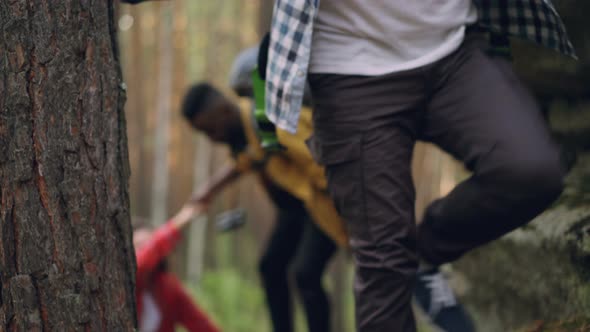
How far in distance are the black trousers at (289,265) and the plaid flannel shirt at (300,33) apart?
1622 mm

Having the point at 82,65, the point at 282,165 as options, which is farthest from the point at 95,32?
A: the point at 282,165

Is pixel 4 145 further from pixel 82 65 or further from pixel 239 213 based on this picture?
pixel 239 213

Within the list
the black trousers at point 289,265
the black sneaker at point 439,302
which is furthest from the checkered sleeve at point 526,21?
the black trousers at point 289,265

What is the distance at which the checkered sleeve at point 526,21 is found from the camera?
175 centimetres

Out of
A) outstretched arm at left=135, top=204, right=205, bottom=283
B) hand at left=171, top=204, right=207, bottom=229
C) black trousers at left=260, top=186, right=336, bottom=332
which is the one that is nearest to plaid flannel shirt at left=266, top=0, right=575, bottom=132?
black trousers at left=260, top=186, right=336, bottom=332

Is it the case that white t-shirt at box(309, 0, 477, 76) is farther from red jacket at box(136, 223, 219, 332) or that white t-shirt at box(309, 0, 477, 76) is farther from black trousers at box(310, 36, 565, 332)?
red jacket at box(136, 223, 219, 332)

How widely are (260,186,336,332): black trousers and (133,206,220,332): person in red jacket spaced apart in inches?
13.3

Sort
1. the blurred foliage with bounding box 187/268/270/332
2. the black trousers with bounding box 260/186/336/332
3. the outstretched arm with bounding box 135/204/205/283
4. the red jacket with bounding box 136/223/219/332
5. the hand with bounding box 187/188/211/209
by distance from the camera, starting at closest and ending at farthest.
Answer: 1. the black trousers with bounding box 260/186/336/332
2. the outstretched arm with bounding box 135/204/205/283
3. the red jacket with bounding box 136/223/219/332
4. the hand with bounding box 187/188/211/209
5. the blurred foliage with bounding box 187/268/270/332

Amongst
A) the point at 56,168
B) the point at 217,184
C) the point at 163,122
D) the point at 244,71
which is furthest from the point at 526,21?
the point at 163,122

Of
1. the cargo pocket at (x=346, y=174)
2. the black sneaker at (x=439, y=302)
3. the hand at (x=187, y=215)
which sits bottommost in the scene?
the hand at (x=187, y=215)

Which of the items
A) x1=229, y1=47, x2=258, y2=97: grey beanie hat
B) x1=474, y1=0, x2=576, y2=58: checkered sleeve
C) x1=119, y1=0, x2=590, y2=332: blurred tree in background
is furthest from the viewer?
x1=119, y1=0, x2=590, y2=332: blurred tree in background

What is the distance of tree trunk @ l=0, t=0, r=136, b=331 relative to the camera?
1.48 meters

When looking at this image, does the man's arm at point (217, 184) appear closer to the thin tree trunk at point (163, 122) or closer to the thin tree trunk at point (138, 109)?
the thin tree trunk at point (163, 122)

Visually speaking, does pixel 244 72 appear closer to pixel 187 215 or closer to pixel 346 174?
pixel 187 215
